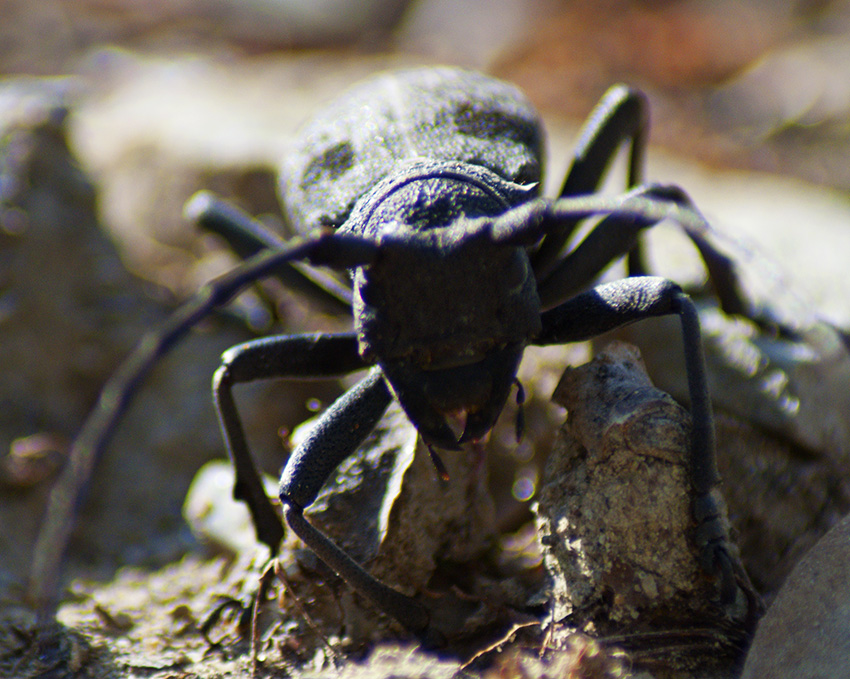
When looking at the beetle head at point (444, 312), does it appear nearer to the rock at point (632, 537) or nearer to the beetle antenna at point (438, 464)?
the beetle antenna at point (438, 464)

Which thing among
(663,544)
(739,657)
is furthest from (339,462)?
(739,657)

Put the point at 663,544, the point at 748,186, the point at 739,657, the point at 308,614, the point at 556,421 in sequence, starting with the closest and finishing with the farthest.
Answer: the point at 739,657 < the point at 663,544 < the point at 308,614 < the point at 556,421 < the point at 748,186

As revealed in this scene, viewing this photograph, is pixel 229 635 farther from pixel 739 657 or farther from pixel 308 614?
pixel 739 657

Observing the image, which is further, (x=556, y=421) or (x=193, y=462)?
(x=193, y=462)

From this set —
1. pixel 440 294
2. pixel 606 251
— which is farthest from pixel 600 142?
pixel 440 294

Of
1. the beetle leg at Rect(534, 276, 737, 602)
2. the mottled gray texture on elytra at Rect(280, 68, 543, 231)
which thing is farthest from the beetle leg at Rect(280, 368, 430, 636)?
the mottled gray texture on elytra at Rect(280, 68, 543, 231)

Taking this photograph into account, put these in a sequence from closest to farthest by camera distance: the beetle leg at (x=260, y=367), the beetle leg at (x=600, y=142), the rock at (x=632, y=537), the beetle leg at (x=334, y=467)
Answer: the rock at (x=632, y=537)
the beetle leg at (x=334, y=467)
the beetle leg at (x=260, y=367)
the beetle leg at (x=600, y=142)

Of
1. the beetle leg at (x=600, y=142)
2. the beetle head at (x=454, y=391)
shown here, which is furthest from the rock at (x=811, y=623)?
the beetle leg at (x=600, y=142)

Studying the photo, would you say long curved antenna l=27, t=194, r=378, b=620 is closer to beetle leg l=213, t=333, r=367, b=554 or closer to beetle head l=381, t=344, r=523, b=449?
beetle head l=381, t=344, r=523, b=449
